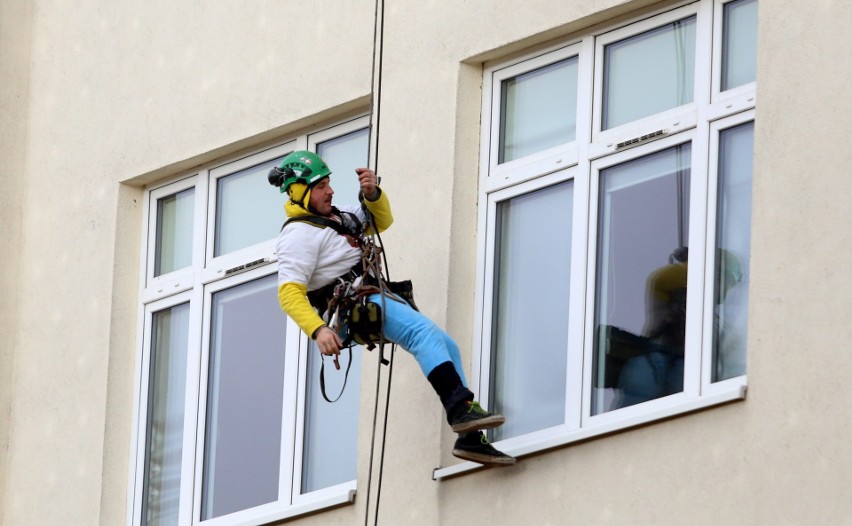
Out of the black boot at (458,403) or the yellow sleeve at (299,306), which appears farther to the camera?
the yellow sleeve at (299,306)

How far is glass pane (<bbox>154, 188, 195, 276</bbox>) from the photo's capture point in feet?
47.3

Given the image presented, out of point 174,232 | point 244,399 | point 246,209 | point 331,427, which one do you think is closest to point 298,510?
point 331,427

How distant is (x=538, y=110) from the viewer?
12.6 metres

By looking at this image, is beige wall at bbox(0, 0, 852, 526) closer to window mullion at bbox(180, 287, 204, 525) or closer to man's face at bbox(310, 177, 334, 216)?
window mullion at bbox(180, 287, 204, 525)

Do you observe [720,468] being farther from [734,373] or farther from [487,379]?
[487,379]

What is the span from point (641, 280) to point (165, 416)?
11.8ft

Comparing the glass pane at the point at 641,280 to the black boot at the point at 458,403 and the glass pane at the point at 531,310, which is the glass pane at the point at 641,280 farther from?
the black boot at the point at 458,403

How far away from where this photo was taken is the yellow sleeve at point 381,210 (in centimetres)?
1220

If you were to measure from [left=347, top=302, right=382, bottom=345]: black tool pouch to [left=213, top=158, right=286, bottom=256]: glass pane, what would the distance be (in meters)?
1.91

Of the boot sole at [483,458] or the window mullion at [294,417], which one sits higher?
the window mullion at [294,417]

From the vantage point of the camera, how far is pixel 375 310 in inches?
474

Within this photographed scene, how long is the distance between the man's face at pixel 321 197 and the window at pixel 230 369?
112cm

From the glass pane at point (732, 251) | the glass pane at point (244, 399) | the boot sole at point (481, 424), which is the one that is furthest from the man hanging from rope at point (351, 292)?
the glass pane at point (244, 399)

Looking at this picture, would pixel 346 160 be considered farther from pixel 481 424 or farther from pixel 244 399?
pixel 481 424
